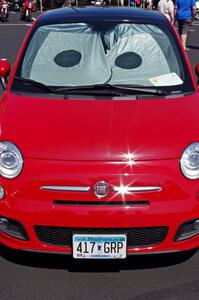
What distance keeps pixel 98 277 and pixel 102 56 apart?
1856 mm

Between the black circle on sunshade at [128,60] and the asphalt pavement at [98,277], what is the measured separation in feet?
5.10

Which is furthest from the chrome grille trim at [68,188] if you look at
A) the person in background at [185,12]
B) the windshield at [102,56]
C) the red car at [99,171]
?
Result: the person in background at [185,12]

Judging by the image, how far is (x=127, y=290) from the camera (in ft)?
10.3

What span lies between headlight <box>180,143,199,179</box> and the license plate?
54cm

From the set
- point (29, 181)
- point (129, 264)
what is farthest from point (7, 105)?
point (129, 264)

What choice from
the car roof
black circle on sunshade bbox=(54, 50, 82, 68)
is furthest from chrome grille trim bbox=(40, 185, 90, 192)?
the car roof

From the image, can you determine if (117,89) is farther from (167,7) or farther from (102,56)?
(167,7)

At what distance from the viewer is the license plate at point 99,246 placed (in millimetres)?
3047

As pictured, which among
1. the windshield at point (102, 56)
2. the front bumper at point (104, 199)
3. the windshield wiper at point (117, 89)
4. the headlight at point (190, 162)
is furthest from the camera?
the windshield at point (102, 56)

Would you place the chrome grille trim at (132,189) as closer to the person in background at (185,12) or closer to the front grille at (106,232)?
the front grille at (106,232)

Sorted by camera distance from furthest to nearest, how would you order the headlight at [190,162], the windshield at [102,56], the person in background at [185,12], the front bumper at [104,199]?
the person in background at [185,12]
the windshield at [102,56]
the headlight at [190,162]
the front bumper at [104,199]

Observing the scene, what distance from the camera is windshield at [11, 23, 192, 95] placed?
4066 millimetres

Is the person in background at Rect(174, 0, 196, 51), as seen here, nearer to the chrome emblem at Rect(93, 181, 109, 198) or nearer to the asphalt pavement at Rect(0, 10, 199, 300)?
the asphalt pavement at Rect(0, 10, 199, 300)

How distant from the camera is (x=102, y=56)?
429 cm
